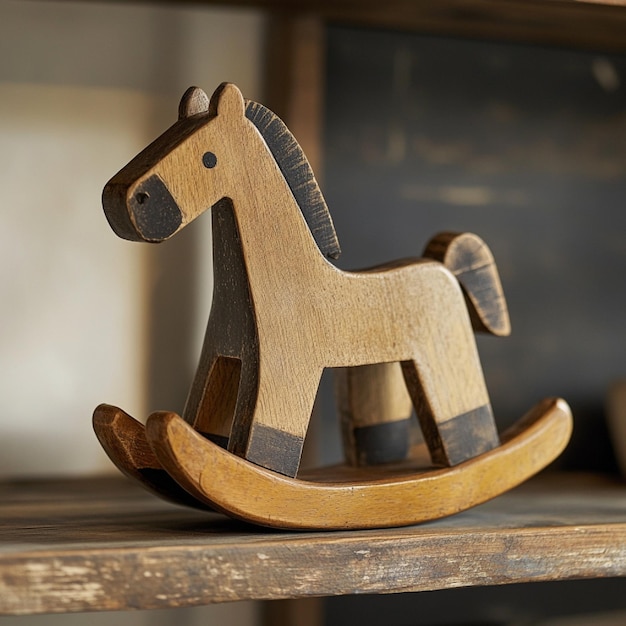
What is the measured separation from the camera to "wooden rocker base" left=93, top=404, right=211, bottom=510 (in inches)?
19.8

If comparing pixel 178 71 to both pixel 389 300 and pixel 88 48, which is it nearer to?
pixel 88 48

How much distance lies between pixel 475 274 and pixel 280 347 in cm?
16

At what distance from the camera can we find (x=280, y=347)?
50 cm

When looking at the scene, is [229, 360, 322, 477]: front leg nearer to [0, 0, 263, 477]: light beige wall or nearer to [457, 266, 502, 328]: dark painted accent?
[457, 266, 502, 328]: dark painted accent

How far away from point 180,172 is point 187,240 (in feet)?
1.15

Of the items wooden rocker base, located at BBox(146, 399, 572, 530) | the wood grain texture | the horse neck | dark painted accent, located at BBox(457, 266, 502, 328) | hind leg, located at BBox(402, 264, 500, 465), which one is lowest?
wooden rocker base, located at BBox(146, 399, 572, 530)

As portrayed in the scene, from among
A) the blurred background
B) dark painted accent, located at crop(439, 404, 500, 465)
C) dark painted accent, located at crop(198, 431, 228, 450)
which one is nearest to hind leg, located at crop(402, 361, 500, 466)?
dark painted accent, located at crop(439, 404, 500, 465)

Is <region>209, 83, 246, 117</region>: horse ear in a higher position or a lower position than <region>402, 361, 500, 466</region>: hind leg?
higher

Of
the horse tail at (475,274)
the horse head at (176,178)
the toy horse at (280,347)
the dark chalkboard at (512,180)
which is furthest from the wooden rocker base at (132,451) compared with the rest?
the dark chalkboard at (512,180)

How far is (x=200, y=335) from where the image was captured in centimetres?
81

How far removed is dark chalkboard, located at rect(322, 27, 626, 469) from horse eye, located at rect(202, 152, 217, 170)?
0.36 meters

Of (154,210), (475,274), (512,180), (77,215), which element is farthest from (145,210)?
(512,180)

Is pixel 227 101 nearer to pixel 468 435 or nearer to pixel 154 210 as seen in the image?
pixel 154 210

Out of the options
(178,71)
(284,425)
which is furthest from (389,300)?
(178,71)
